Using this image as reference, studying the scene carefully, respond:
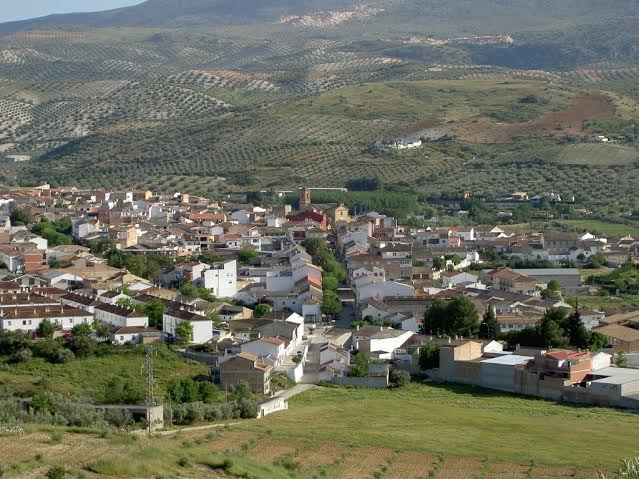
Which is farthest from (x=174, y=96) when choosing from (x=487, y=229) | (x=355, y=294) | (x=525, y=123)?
(x=355, y=294)

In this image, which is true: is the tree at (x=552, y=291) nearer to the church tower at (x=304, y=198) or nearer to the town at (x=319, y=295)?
the town at (x=319, y=295)

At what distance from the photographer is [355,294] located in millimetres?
59062

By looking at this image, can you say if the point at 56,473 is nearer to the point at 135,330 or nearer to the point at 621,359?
the point at 135,330

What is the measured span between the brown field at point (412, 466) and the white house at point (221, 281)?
25.2m

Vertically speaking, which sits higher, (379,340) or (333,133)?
Answer: (333,133)

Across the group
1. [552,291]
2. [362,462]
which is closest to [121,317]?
[362,462]

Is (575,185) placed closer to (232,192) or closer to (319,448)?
(232,192)

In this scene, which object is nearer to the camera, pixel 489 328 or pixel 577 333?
pixel 577 333

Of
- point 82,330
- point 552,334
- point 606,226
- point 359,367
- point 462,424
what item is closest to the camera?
point 462,424

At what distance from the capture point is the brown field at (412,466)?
3047 centimetres

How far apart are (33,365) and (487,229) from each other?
40.6 meters

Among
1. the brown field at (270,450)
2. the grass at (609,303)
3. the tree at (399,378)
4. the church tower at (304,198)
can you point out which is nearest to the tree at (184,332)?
the tree at (399,378)

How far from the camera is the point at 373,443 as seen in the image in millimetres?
33688

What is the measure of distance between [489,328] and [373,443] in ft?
53.8
